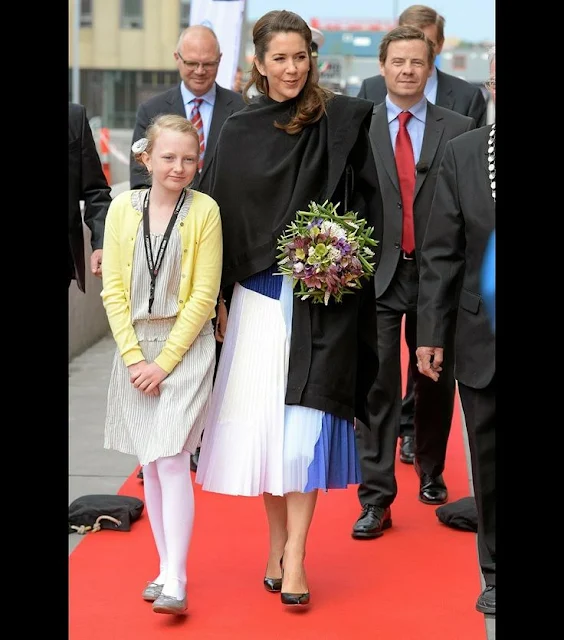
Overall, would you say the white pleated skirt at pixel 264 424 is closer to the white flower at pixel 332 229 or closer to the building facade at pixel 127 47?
the white flower at pixel 332 229

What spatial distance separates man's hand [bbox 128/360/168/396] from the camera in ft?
15.4

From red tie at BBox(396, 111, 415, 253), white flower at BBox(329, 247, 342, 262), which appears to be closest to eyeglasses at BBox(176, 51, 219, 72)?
red tie at BBox(396, 111, 415, 253)

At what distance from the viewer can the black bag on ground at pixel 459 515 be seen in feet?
19.5

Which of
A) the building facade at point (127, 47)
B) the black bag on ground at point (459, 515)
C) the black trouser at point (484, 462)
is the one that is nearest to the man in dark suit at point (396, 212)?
the black bag on ground at point (459, 515)

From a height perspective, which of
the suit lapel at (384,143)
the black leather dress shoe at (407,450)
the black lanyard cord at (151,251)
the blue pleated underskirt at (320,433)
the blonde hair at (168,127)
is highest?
the blonde hair at (168,127)

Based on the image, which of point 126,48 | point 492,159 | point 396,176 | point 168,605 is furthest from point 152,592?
point 126,48

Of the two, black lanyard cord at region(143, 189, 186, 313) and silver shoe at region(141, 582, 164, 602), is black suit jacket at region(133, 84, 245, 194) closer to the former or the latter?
black lanyard cord at region(143, 189, 186, 313)

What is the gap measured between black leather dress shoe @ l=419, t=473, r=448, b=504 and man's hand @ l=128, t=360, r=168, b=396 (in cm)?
213

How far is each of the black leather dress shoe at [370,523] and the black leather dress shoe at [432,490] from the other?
53cm

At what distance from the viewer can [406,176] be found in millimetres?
6043

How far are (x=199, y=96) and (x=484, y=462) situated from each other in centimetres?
318

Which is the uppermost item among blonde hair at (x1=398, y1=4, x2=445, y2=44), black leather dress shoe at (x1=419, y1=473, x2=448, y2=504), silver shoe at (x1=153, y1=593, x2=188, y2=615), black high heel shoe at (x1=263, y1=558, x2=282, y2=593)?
blonde hair at (x1=398, y1=4, x2=445, y2=44)

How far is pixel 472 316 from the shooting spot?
4.72 m

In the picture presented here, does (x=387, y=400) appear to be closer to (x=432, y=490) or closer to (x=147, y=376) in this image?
(x=432, y=490)
